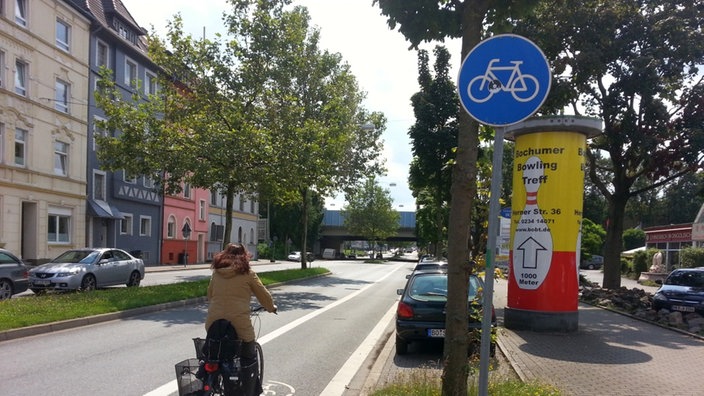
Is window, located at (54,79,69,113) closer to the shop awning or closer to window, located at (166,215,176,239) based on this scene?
the shop awning

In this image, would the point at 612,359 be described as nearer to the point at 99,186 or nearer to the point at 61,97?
the point at 61,97

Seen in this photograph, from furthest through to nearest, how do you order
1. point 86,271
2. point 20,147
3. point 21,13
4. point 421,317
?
point 20,147 < point 21,13 < point 86,271 < point 421,317

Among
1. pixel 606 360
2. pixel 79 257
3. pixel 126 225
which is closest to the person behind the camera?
pixel 606 360

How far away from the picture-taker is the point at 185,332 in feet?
37.2

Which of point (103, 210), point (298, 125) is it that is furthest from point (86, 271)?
point (103, 210)

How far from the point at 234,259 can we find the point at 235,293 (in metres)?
0.31

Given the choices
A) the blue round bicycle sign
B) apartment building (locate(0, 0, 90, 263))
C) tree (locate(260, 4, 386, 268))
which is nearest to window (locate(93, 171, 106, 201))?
apartment building (locate(0, 0, 90, 263))

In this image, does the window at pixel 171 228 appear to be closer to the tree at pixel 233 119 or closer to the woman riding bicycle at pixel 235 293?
the tree at pixel 233 119

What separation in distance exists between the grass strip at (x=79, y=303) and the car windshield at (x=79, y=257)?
7.19ft

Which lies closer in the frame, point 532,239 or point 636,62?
point 532,239

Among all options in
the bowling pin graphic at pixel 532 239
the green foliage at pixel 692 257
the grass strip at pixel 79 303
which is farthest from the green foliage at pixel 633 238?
the bowling pin graphic at pixel 532 239

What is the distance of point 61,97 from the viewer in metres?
30.2

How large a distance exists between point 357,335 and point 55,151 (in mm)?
24117

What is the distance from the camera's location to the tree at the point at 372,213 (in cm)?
7606
